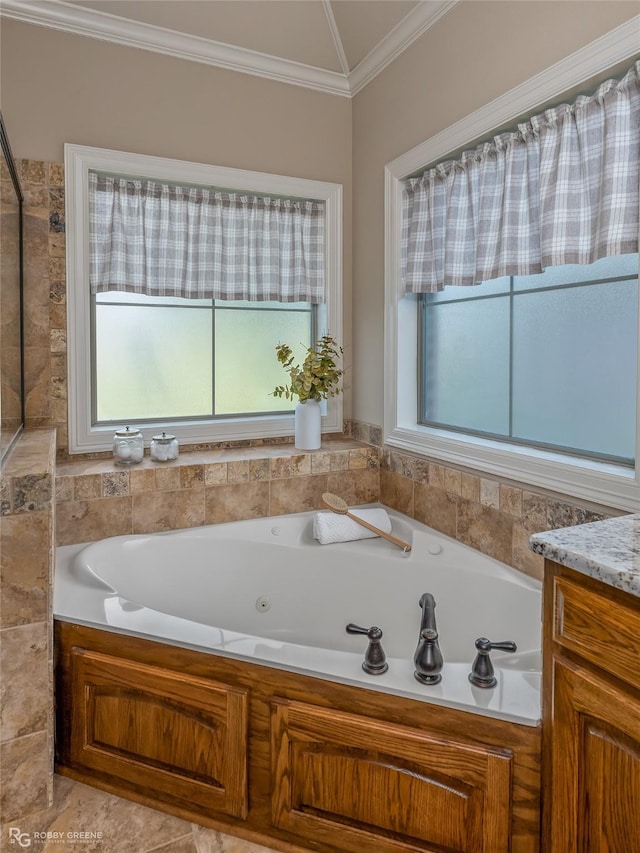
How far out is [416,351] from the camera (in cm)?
262

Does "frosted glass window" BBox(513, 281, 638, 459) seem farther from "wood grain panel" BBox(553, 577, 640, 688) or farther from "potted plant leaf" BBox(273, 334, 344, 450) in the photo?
"potted plant leaf" BBox(273, 334, 344, 450)

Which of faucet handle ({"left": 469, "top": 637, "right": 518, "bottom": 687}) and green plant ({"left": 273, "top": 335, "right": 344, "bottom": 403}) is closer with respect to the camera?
faucet handle ({"left": 469, "top": 637, "right": 518, "bottom": 687})

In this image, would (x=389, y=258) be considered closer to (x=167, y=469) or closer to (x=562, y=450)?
(x=562, y=450)

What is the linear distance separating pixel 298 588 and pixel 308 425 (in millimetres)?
773

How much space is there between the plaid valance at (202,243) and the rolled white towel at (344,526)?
3.91ft

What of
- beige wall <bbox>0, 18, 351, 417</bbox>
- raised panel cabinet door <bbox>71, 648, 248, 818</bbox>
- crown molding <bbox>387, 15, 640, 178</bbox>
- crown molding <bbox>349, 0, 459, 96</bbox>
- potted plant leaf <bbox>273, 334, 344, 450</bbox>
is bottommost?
raised panel cabinet door <bbox>71, 648, 248, 818</bbox>

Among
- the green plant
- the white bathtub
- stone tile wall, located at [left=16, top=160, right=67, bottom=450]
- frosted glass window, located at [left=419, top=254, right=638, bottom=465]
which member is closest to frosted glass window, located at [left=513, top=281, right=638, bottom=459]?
frosted glass window, located at [left=419, top=254, right=638, bottom=465]

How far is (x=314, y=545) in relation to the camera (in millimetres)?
2359

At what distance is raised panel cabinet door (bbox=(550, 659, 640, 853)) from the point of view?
93cm

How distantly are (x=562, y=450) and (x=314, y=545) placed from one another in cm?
109

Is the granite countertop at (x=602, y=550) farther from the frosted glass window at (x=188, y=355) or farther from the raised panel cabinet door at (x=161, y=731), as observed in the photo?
the frosted glass window at (x=188, y=355)

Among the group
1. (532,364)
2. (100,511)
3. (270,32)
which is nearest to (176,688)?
(100,511)

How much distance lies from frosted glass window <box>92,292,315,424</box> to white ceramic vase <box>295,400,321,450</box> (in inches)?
11.9

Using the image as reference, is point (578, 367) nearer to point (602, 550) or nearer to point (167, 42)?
point (602, 550)
